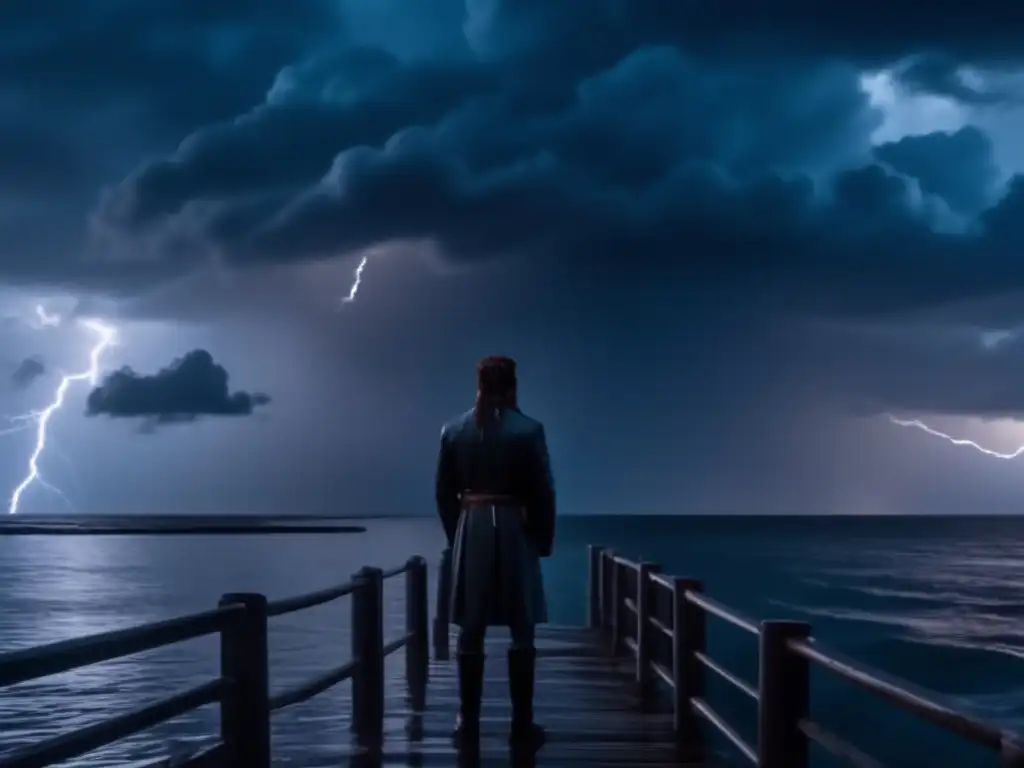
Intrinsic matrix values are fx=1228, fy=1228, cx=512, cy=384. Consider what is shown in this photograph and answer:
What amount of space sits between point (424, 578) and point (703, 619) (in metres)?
3.42

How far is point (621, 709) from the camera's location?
30.0 feet

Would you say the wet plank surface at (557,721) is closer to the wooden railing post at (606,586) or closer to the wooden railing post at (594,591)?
the wooden railing post at (606,586)

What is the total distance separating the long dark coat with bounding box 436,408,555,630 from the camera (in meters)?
6.64

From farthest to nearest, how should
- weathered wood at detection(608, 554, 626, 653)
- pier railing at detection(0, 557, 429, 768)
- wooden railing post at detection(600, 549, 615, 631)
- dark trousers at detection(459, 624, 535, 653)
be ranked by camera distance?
1. wooden railing post at detection(600, 549, 615, 631)
2. weathered wood at detection(608, 554, 626, 653)
3. dark trousers at detection(459, 624, 535, 653)
4. pier railing at detection(0, 557, 429, 768)

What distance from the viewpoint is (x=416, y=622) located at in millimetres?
10750

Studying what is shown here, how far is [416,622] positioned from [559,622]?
37.1m

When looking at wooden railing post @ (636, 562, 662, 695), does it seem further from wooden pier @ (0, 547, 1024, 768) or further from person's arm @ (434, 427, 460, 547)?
person's arm @ (434, 427, 460, 547)

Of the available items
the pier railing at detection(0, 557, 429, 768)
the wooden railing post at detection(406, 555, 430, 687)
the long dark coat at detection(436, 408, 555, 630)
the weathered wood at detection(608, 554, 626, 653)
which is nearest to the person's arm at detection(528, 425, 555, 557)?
the long dark coat at detection(436, 408, 555, 630)

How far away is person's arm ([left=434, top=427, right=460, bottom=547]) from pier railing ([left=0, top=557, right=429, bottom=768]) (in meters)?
0.76

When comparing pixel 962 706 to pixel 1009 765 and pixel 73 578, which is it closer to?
pixel 1009 765

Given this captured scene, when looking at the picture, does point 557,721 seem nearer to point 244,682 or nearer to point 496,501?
point 496,501

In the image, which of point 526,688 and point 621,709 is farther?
point 621,709

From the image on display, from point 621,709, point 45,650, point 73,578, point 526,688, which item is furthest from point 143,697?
point 73,578

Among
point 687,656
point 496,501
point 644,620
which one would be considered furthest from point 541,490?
point 644,620
